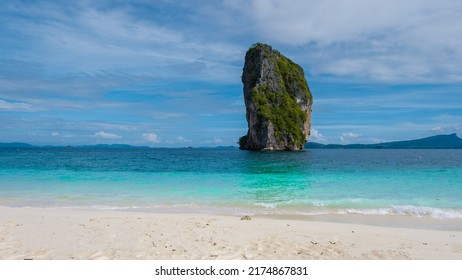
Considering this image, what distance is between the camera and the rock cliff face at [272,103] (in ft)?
268

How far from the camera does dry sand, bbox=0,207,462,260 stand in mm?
6129

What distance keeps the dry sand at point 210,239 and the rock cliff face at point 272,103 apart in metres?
71.4

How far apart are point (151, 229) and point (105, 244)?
1.47 metres

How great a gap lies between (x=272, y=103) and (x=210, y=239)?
7940 centimetres

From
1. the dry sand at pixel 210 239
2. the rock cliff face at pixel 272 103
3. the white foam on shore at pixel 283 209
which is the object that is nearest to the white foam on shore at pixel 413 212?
the white foam on shore at pixel 283 209

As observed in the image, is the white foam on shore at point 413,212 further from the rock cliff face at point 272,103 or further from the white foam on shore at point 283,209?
the rock cliff face at point 272,103

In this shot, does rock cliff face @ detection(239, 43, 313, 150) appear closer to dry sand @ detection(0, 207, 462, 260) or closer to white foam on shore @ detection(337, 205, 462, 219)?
white foam on shore @ detection(337, 205, 462, 219)

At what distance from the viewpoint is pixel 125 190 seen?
16.7 meters

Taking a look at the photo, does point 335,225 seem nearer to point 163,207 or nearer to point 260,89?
point 163,207

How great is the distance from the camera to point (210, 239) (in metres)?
7.12

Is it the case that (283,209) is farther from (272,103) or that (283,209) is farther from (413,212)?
(272,103)

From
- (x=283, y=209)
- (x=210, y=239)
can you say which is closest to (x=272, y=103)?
(x=283, y=209)

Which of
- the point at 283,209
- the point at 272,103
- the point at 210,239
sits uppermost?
the point at 272,103
